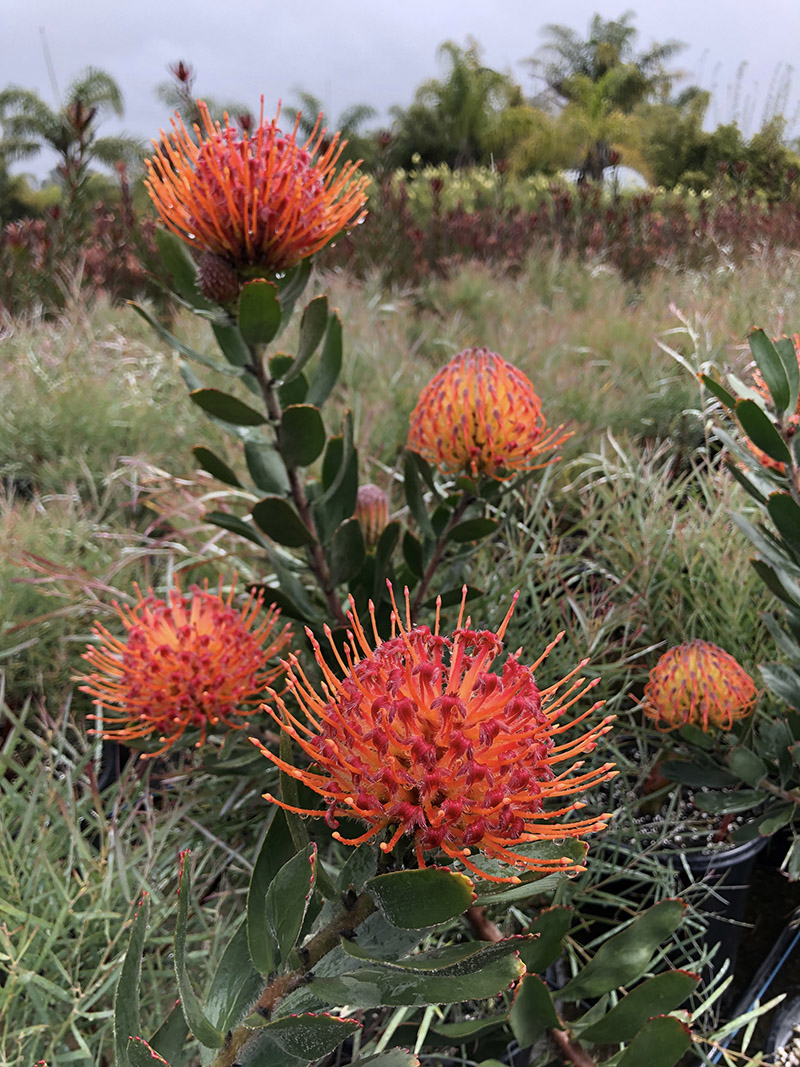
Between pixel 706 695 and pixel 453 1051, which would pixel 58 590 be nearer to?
pixel 453 1051

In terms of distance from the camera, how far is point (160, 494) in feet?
8.05

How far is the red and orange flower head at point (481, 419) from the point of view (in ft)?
3.85

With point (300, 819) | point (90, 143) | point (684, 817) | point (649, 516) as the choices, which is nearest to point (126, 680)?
point (300, 819)

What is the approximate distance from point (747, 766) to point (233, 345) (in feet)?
3.56

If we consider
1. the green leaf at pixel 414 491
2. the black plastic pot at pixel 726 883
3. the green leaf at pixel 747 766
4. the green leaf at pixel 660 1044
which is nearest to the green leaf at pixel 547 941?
the green leaf at pixel 660 1044

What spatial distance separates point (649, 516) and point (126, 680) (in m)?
1.56

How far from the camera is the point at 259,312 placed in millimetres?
973

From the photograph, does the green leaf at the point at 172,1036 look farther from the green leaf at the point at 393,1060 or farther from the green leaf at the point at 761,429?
the green leaf at the point at 761,429

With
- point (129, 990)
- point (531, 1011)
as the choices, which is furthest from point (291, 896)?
point (531, 1011)

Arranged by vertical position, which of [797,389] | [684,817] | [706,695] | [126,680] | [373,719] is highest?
[797,389]

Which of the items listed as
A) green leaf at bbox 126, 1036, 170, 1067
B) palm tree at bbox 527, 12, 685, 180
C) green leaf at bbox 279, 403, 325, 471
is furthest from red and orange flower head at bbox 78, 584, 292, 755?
palm tree at bbox 527, 12, 685, 180

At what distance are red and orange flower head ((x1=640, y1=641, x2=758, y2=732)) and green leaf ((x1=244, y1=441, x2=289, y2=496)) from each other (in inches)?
31.0

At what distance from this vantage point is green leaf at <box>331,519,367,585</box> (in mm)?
1195

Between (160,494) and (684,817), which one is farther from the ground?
(160,494)
